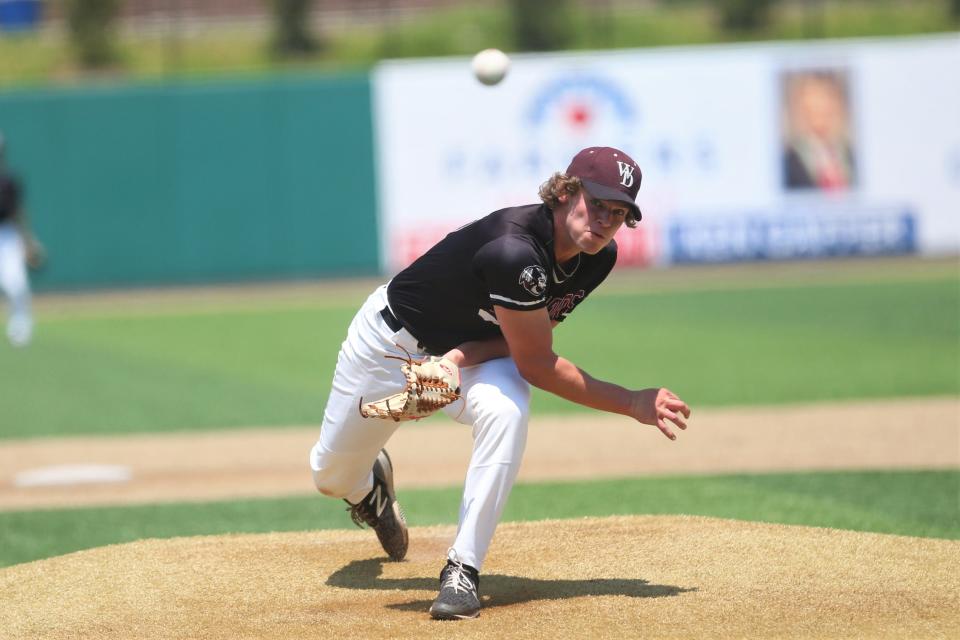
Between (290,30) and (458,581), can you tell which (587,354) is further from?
(290,30)

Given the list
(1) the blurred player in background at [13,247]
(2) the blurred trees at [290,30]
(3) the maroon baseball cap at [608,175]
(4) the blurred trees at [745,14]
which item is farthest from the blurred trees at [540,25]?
(3) the maroon baseball cap at [608,175]

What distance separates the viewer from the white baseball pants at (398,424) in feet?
14.1

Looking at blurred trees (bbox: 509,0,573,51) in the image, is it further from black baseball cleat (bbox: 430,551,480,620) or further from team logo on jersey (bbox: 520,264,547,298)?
black baseball cleat (bbox: 430,551,480,620)

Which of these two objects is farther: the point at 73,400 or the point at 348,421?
the point at 73,400

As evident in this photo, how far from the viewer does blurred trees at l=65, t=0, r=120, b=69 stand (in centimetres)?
2572

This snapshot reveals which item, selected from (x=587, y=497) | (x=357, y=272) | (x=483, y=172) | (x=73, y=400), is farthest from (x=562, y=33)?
(x=587, y=497)

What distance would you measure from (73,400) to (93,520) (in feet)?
15.2

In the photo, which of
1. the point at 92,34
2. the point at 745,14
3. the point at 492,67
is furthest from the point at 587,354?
the point at 92,34

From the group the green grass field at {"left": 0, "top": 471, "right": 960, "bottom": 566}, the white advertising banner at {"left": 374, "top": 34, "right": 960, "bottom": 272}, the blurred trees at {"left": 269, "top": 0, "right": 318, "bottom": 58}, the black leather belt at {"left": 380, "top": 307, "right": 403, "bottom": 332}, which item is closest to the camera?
the black leather belt at {"left": 380, "top": 307, "right": 403, "bottom": 332}

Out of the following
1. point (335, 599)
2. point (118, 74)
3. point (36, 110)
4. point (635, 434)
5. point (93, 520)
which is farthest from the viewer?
point (118, 74)

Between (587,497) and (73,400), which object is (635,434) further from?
(73,400)

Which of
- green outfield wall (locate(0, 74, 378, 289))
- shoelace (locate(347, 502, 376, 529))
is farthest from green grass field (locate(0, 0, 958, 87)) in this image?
shoelace (locate(347, 502, 376, 529))

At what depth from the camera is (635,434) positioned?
9.48 meters

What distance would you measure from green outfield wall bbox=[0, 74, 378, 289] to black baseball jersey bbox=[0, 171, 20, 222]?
5.91 meters
